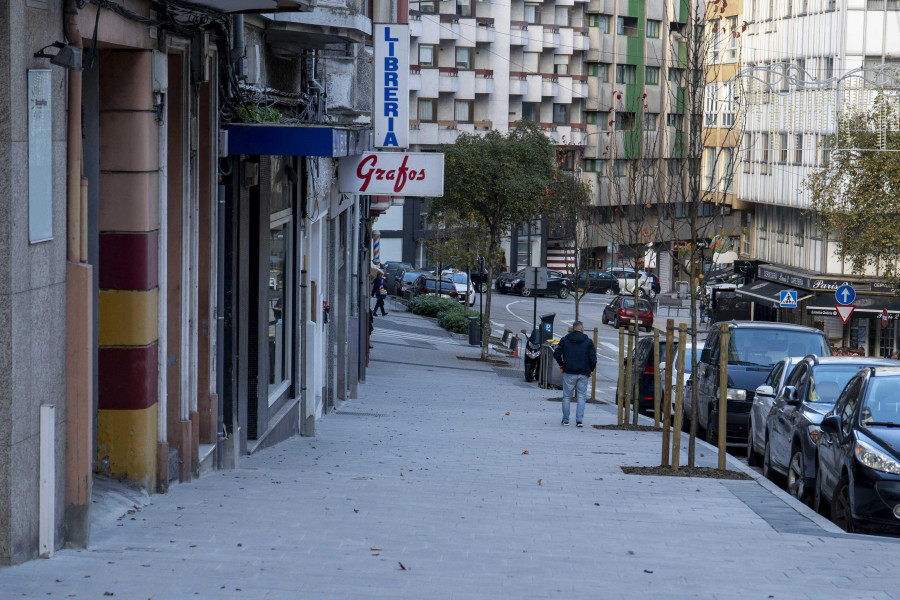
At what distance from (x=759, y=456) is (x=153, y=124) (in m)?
9.06

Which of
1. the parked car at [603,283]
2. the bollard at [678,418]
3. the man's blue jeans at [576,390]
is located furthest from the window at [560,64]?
the bollard at [678,418]

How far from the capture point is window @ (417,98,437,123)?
237 feet

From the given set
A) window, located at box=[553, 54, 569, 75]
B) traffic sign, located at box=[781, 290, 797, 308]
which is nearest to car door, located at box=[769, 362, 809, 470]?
traffic sign, located at box=[781, 290, 797, 308]

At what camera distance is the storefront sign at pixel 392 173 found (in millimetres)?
14086

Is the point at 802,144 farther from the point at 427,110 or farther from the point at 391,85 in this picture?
the point at 391,85

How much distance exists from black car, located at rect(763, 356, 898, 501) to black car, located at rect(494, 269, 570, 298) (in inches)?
1968

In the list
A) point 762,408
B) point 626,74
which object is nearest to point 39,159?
point 762,408

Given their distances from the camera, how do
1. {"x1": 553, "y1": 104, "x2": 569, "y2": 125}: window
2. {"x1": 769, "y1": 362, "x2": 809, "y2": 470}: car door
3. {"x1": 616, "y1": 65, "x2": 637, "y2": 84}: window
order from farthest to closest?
{"x1": 616, "y1": 65, "x2": 637, "y2": 84}: window → {"x1": 553, "y1": 104, "x2": 569, "y2": 125}: window → {"x1": 769, "y1": 362, "x2": 809, "y2": 470}: car door

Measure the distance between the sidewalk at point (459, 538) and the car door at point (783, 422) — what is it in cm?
82

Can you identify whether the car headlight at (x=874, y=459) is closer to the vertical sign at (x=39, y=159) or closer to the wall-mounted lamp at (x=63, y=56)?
the vertical sign at (x=39, y=159)

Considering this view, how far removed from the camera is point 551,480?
1095 cm

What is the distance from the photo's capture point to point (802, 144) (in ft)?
161

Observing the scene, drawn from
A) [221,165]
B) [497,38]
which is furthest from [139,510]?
[497,38]

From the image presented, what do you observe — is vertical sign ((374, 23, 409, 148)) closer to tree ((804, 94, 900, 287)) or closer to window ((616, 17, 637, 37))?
tree ((804, 94, 900, 287))
